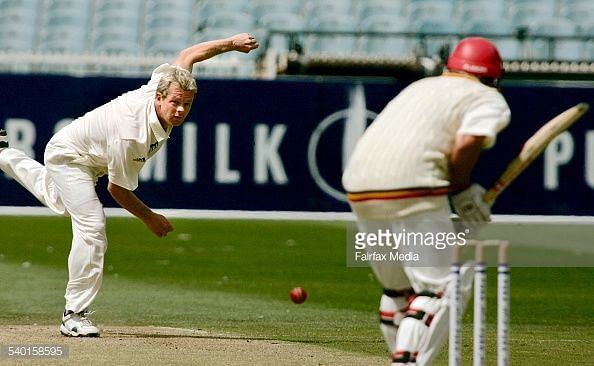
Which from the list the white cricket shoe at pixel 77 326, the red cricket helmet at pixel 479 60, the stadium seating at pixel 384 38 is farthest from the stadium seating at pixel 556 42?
the red cricket helmet at pixel 479 60

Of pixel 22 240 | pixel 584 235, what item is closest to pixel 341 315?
pixel 22 240

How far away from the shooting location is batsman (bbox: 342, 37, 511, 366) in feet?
18.8

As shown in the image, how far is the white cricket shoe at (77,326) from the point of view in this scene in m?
8.00

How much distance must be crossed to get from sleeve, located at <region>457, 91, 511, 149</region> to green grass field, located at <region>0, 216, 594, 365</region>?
2191 millimetres

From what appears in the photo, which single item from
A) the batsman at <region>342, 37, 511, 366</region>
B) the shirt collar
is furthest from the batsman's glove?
the shirt collar

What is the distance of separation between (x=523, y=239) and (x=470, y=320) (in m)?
7.21

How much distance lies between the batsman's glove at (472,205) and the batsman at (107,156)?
234cm

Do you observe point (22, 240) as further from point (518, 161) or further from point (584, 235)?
point (518, 161)

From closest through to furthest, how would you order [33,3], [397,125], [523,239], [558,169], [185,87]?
[397,125] → [185,87] → [523,239] → [558,169] → [33,3]

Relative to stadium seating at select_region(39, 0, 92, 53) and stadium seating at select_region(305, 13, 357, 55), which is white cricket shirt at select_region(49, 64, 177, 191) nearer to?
stadium seating at select_region(305, 13, 357, 55)

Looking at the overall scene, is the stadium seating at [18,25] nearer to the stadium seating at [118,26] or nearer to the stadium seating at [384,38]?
the stadium seating at [118,26]

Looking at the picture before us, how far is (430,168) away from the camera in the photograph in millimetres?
5801

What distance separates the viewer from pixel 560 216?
717 inches

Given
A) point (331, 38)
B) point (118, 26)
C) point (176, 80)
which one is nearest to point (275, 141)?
point (331, 38)
